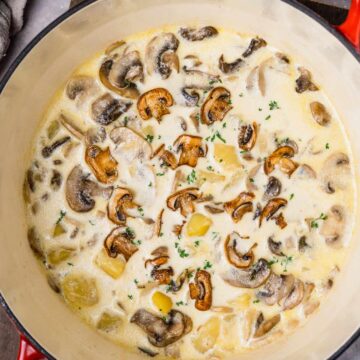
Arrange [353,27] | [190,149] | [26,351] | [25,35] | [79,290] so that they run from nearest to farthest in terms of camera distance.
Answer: [353,27] < [26,351] < [190,149] < [79,290] < [25,35]

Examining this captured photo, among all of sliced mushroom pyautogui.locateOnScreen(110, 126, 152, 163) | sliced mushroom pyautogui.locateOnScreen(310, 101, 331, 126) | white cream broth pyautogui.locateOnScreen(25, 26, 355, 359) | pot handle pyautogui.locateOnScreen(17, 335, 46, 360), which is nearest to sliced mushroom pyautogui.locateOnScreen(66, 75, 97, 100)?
white cream broth pyautogui.locateOnScreen(25, 26, 355, 359)

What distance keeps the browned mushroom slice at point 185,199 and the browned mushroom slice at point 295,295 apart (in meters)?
0.61

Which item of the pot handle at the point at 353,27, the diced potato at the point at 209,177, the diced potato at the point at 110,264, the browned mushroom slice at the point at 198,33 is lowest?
the diced potato at the point at 110,264

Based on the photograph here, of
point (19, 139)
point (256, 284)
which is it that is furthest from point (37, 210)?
point (256, 284)

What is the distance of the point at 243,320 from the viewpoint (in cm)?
379

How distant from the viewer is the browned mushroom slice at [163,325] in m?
3.76

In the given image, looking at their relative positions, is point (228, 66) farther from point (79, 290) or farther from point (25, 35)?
point (79, 290)

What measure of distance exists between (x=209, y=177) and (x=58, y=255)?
82cm

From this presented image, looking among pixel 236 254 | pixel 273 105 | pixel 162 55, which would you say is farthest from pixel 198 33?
pixel 236 254

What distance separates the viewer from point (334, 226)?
381 cm

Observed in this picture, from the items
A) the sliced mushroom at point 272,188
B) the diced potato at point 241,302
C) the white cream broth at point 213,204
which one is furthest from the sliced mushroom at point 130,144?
the diced potato at point 241,302

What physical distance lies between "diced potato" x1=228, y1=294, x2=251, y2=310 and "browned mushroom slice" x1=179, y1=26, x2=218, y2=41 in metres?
1.25

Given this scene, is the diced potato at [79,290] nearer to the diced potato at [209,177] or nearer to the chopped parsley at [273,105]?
the diced potato at [209,177]

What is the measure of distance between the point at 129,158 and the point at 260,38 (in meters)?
0.86
